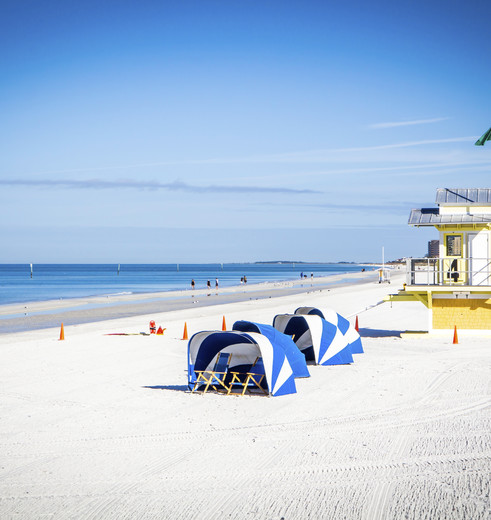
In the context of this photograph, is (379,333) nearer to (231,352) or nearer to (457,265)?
(457,265)

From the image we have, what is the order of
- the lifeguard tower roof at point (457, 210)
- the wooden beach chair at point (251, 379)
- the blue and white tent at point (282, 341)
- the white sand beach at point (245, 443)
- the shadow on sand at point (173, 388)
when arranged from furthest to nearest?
the lifeguard tower roof at point (457, 210) < the blue and white tent at point (282, 341) < the shadow on sand at point (173, 388) < the wooden beach chair at point (251, 379) < the white sand beach at point (245, 443)

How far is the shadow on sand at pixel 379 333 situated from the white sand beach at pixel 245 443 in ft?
21.1

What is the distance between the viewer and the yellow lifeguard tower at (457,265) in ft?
80.8

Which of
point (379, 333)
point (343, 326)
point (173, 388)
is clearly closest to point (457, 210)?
point (379, 333)

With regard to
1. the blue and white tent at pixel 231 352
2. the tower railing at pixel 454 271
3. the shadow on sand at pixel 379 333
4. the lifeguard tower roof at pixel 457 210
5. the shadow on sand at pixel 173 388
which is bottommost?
the shadow on sand at pixel 379 333

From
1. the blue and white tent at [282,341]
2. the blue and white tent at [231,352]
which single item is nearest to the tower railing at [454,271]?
the blue and white tent at [282,341]

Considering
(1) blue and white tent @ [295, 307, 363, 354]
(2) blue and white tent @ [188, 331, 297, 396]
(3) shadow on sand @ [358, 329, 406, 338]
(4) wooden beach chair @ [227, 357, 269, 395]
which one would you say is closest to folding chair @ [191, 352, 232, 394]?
(2) blue and white tent @ [188, 331, 297, 396]

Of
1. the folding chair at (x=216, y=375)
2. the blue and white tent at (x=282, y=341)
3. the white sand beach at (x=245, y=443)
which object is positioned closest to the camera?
the white sand beach at (x=245, y=443)

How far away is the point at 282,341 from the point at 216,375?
174 cm

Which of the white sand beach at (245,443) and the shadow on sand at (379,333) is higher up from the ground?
the white sand beach at (245,443)

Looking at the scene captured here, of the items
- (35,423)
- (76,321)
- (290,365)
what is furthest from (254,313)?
(35,423)

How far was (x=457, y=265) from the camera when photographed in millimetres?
25078

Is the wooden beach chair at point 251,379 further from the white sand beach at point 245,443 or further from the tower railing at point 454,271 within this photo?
the tower railing at point 454,271

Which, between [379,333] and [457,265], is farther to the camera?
[379,333]
